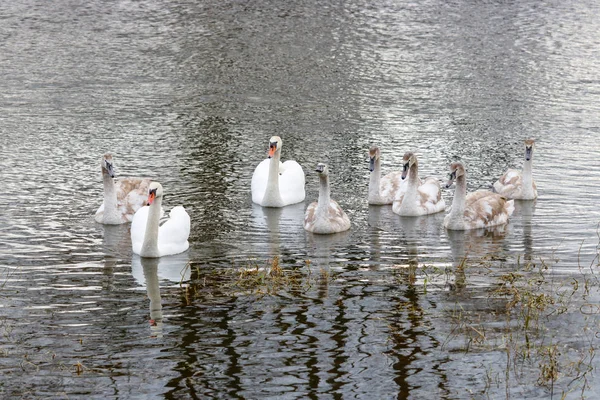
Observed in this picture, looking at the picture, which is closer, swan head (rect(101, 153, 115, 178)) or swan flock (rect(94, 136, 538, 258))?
swan flock (rect(94, 136, 538, 258))

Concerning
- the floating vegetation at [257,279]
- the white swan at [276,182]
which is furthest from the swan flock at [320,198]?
the floating vegetation at [257,279]

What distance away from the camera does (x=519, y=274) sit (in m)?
13.8

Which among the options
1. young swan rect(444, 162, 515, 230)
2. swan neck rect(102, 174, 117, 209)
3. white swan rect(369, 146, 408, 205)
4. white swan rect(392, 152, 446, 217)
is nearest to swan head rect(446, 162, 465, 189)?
young swan rect(444, 162, 515, 230)

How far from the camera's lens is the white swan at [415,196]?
56.8ft

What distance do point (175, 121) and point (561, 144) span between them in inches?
336

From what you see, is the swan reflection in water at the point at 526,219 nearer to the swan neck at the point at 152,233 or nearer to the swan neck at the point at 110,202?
the swan neck at the point at 152,233

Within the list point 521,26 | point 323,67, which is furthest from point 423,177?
point 521,26

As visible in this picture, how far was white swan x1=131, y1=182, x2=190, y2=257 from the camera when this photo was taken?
583 inches

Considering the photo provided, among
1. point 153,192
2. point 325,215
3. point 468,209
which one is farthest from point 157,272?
point 468,209

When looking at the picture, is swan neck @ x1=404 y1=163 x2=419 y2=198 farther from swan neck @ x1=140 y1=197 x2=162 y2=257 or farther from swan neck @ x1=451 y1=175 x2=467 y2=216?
swan neck @ x1=140 y1=197 x2=162 y2=257

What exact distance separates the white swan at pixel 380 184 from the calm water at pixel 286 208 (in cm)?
33

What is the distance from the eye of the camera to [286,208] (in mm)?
18078

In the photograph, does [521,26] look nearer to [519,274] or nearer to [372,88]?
[372,88]

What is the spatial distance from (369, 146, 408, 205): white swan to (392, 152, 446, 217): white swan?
29 centimetres
